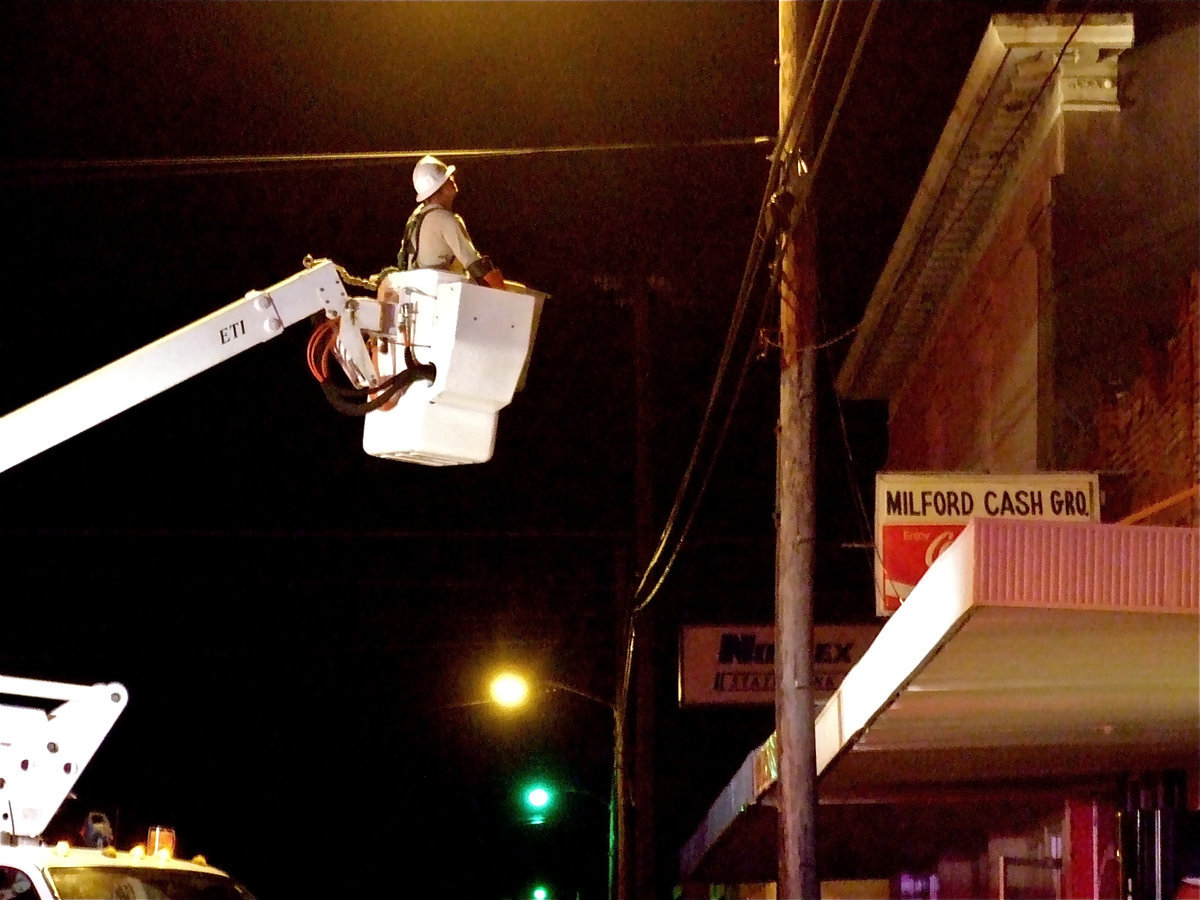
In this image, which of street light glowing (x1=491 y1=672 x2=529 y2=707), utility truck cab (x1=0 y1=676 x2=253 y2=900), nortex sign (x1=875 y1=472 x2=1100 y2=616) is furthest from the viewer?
street light glowing (x1=491 y1=672 x2=529 y2=707)

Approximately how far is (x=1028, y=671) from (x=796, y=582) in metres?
1.89

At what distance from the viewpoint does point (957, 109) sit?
1289cm

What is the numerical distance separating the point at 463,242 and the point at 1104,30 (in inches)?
274

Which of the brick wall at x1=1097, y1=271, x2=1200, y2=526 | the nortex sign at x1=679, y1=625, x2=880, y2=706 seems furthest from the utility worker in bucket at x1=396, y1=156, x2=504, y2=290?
the nortex sign at x1=679, y1=625, x2=880, y2=706

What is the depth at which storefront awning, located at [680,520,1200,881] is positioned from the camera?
5777 millimetres

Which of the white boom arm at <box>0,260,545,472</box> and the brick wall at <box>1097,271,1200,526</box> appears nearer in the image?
the white boom arm at <box>0,260,545,472</box>

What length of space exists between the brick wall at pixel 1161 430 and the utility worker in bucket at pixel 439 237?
5095 millimetres

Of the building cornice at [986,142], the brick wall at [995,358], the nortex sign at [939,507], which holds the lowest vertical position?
the nortex sign at [939,507]

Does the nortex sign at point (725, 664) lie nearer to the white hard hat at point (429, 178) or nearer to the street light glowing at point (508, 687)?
the street light glowing at point (508, 687)

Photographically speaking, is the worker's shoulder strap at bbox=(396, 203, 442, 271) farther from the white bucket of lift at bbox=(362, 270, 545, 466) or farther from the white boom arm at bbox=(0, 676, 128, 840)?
the white boom arm at bbox=(0, 676, 128, 840)

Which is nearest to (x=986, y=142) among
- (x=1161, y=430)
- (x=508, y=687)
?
(x=1161, y=430)

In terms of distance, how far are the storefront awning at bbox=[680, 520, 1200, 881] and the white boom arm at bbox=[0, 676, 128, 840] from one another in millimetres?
4217

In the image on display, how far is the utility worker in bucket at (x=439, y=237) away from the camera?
6.98m

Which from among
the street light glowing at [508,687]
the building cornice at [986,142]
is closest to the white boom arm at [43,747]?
the building cornice at [986,142]
